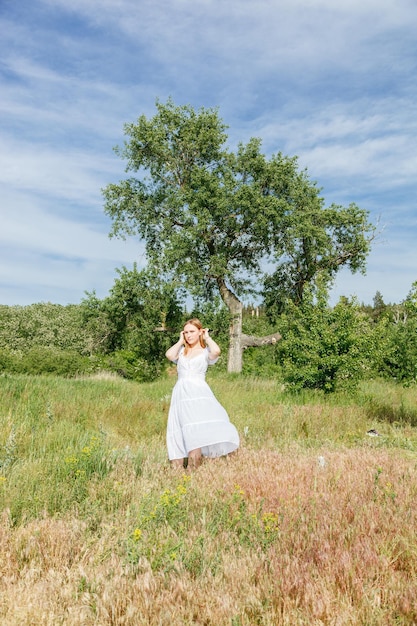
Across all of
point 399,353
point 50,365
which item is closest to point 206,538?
point 399,353

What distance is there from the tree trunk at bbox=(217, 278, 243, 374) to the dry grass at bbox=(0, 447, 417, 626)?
2217cm

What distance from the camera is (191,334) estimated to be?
6551 mm

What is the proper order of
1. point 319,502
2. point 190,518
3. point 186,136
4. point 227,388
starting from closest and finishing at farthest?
point 190,518 → point 319,502 → point 227,388 → point 186,136

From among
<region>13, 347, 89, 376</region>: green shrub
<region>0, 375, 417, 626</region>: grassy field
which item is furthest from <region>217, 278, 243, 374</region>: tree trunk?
<region>0, 375, 417, 626</region>: grassy field

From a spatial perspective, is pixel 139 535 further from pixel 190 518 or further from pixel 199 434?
pixel 199 434

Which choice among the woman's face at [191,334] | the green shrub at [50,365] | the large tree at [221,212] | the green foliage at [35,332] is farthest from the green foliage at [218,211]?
the green foliage at [35,332]

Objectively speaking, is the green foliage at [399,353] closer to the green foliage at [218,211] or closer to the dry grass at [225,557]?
the green foliage at [218,211]

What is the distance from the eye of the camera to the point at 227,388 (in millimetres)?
15914

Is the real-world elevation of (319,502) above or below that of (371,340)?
below

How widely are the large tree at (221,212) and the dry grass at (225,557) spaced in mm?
20736

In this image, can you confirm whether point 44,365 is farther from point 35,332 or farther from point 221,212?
point 35,332

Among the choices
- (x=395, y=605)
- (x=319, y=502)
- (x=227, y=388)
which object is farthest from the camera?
(x=227, y=388)

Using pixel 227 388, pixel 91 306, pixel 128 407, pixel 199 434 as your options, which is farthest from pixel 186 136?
pixel 199 434

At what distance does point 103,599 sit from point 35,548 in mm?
960
